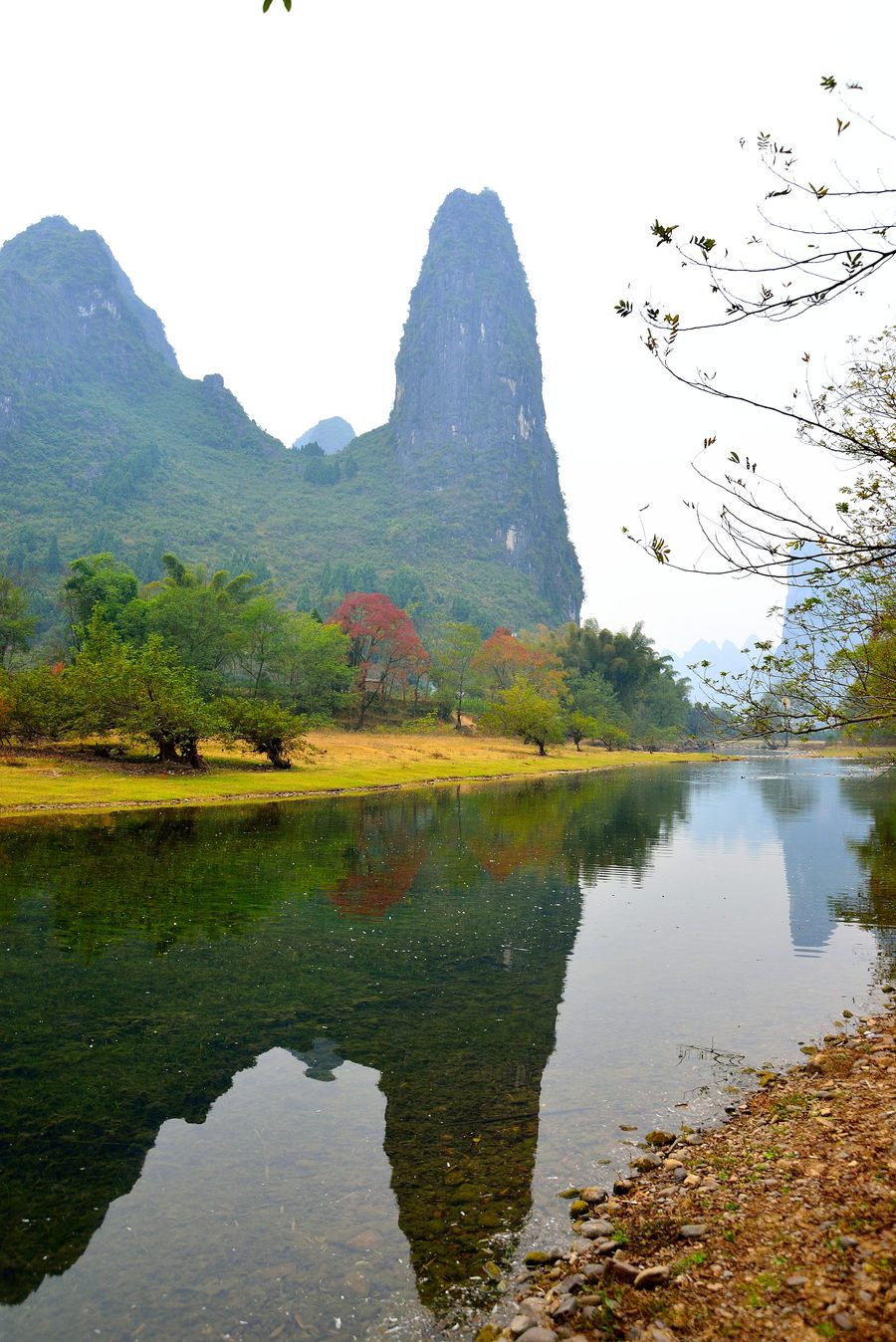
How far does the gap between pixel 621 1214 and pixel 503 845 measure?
74.3ft

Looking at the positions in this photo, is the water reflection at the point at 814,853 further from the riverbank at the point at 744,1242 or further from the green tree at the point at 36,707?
the green tree at the point at 36,707

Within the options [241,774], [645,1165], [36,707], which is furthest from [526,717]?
[645,1165]

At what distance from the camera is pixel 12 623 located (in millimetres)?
84250

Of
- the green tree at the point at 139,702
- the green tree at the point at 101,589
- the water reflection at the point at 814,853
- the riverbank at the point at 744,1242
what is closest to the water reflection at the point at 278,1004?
the riverbank at the point at 744,1242

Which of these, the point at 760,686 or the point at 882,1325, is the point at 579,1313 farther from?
the point at 760,686

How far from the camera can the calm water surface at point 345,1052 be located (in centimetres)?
617

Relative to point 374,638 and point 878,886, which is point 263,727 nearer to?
point 878,886

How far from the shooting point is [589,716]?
114 metres

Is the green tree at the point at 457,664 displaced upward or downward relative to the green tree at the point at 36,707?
upward

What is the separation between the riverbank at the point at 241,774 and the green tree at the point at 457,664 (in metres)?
18.7

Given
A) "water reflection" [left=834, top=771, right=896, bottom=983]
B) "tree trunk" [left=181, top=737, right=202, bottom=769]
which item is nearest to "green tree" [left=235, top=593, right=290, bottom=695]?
"tree trunk" [left=181, top=737, right=202, bottom=769]

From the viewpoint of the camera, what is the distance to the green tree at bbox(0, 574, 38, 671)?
276ft

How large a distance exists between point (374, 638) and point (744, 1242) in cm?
9032

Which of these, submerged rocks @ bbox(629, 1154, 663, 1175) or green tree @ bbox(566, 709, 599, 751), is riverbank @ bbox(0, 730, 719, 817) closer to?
green tree @ bbox(566, 709, 599, 751)
